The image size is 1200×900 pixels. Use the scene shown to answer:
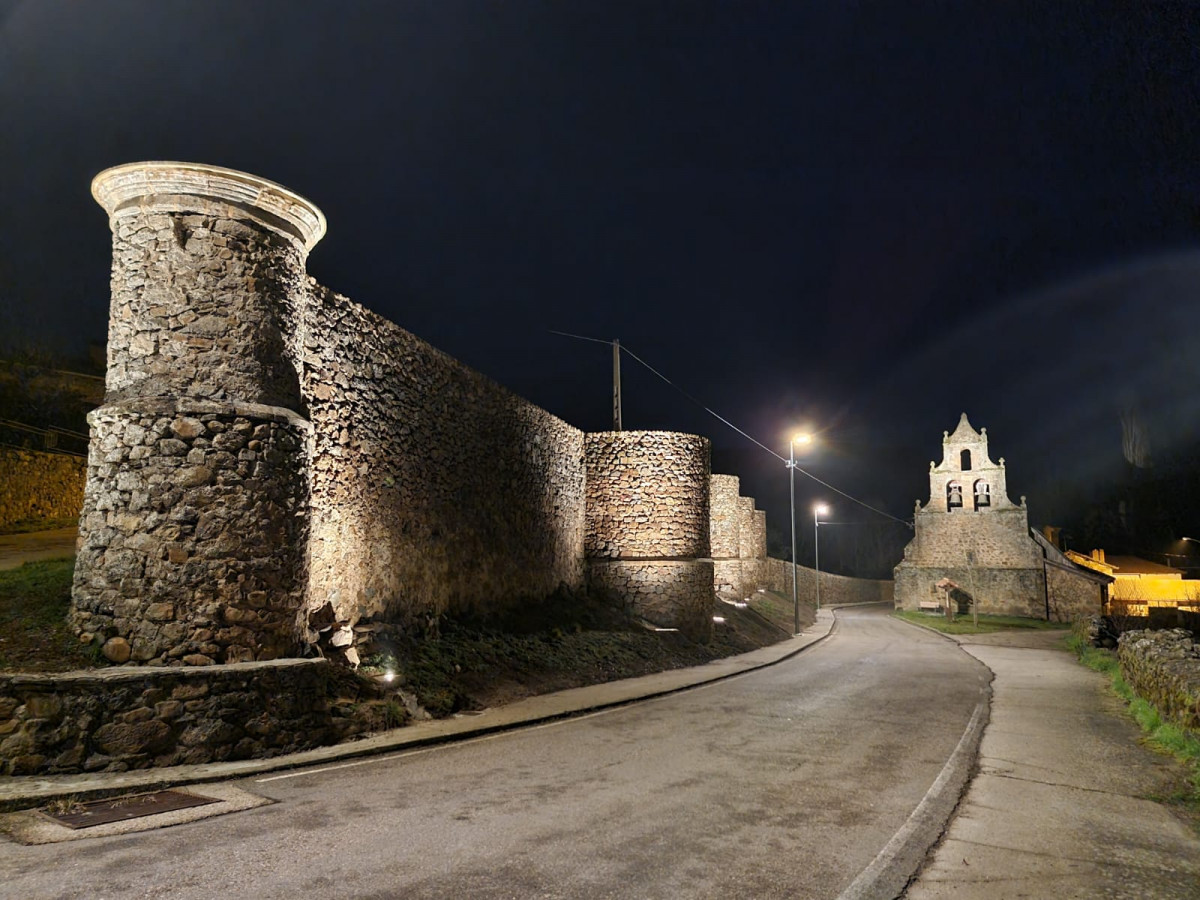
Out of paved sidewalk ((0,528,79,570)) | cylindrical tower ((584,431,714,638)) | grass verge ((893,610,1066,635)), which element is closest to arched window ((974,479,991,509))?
grass verge ((893,610,1066,635))

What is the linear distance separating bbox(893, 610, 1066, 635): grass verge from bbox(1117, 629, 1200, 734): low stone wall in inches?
783

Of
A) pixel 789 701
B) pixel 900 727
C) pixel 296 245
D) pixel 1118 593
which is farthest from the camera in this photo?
pixel 1118 593

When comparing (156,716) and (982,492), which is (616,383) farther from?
(982,492)

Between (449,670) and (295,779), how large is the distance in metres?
4.45

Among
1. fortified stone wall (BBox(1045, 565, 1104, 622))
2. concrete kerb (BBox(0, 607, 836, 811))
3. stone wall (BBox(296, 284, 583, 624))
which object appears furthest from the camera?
fortified stone wall (BBox(1045, 565, 1104, 622))

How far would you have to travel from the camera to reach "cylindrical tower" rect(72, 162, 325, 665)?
800 cm

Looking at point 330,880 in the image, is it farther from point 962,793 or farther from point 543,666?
point 543,666

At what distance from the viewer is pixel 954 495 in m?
51.8

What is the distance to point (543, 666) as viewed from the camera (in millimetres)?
13664

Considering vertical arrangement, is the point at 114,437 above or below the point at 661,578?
above

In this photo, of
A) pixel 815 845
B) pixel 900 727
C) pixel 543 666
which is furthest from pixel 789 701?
pixel 815 845

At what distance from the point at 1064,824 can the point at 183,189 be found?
10.6m

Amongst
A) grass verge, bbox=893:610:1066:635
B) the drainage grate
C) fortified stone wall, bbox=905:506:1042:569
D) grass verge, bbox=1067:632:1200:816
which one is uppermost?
fortified stone wall, bbox=905:506:1042:569

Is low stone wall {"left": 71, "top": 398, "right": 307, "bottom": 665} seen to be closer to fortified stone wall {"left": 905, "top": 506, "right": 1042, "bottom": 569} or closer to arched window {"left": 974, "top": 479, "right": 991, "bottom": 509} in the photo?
fortified stone wall {"left": 905, "top": 506, "right": 1042, "bottom": 569}
